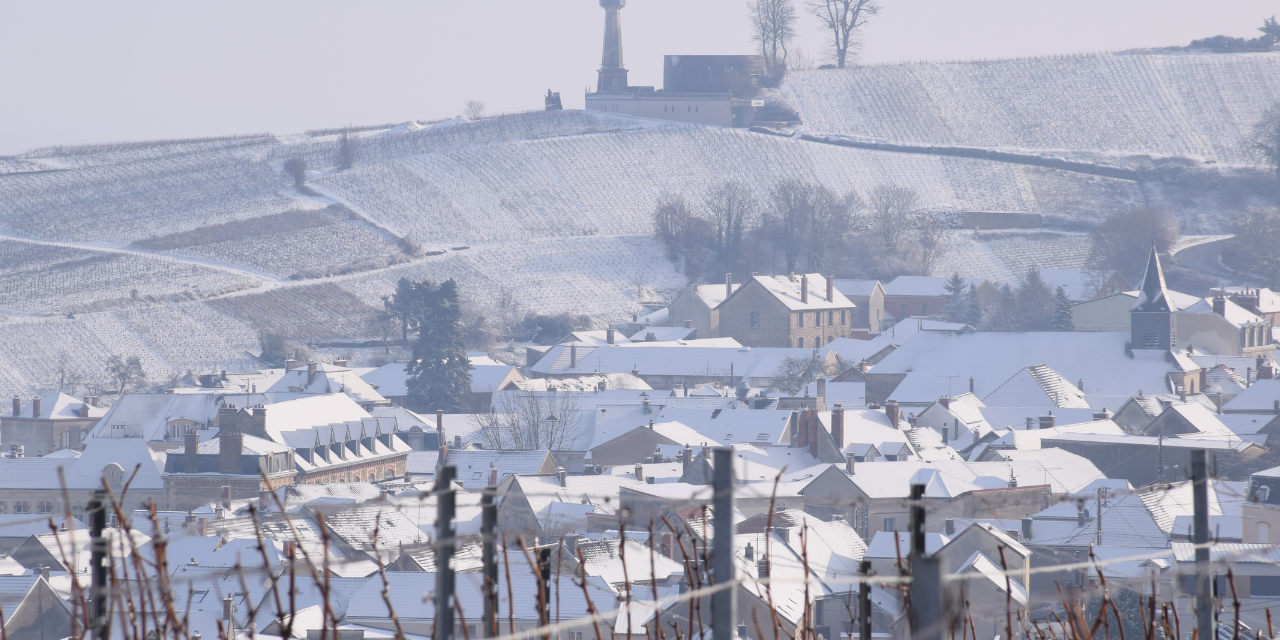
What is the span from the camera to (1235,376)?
50906 millimetres

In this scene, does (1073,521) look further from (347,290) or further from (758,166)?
(758,166)

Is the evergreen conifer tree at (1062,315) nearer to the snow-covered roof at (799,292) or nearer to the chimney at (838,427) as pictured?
the snow-covered roof at (799,292)

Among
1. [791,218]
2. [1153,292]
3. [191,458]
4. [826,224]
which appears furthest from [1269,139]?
[191,458]

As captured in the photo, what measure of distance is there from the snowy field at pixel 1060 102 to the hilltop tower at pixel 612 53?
11.6 meters

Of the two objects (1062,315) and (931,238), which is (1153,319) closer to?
(1062,315)

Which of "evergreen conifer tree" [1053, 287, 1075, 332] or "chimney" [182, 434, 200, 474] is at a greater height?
"evergreen conifer tree" [1053, 287, 1075, 332]

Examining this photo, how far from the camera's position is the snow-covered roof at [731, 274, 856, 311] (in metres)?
64.0

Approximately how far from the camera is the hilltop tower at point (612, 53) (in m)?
105

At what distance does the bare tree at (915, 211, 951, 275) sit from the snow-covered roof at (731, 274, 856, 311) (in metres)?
11.7

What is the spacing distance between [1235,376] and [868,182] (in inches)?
1697

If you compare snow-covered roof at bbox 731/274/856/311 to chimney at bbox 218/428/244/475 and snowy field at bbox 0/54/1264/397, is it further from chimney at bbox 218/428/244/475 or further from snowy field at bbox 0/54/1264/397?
chimney at bbox 218/428/244/475

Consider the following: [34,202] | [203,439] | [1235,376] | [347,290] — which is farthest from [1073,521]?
[34,202]

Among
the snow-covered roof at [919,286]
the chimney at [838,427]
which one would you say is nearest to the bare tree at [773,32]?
the snow-covered roof at [919,286]

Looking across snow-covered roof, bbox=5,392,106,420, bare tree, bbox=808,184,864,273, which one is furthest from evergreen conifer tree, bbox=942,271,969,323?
snow-covered roof, bbox=5,392,106,420
